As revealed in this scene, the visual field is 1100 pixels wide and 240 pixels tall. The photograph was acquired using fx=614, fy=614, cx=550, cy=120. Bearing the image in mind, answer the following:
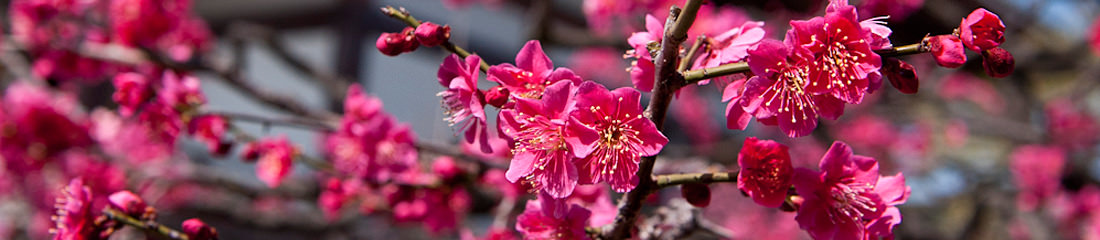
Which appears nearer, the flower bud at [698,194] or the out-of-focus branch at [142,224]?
the flower bud at [698,194]

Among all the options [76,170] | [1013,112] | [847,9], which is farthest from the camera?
[1013,112]

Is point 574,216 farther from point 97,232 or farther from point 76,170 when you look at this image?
point 76,170

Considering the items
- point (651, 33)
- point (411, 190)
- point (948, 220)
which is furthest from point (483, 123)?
point (948, 220)

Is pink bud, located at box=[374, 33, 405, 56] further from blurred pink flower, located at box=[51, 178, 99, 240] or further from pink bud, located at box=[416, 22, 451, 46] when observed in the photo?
blurred pink flower, located at box=[51, 178, 99, 240]

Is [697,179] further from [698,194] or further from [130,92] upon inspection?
[130,92]

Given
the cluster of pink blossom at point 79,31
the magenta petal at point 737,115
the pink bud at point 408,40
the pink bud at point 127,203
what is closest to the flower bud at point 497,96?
the pink bud at point 408,40

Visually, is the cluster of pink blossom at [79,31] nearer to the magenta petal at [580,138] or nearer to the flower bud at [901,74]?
the magenta petal at [580,138]

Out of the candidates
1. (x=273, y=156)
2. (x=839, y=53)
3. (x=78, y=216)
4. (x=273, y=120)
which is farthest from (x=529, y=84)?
(x=273, y=156)
